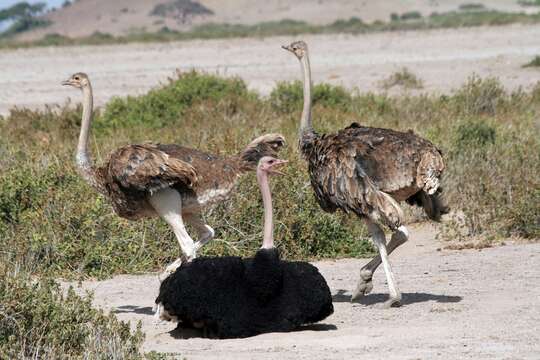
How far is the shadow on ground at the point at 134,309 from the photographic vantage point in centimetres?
783

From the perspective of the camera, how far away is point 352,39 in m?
40.5

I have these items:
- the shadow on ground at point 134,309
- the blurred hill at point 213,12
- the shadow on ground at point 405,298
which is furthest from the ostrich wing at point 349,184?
the blurred hill at point 213,12

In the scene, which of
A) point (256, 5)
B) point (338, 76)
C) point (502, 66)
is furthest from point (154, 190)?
point (256, 5)

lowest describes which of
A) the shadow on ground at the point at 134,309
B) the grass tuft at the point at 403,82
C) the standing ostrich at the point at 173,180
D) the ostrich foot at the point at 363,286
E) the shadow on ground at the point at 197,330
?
the grass tuft at the point at 403,82

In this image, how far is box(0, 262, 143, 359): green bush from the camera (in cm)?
599

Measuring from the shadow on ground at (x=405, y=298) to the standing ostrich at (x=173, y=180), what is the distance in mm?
955

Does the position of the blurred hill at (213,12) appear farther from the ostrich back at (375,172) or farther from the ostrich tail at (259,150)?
the ostrich back at (375,172)

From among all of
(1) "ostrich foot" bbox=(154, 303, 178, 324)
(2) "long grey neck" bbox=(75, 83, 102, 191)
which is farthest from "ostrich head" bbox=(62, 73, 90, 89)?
(1) "ostrich foot" bbox=(154, 303, 178, 324)

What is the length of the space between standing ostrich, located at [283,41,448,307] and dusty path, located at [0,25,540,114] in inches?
417

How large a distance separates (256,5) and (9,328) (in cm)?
7202

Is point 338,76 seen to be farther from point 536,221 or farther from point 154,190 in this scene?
point 154,190

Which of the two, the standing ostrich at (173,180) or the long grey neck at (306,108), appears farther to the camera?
the long grey neck at (306,108)

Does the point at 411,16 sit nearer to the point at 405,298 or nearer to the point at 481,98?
the point at 481,98

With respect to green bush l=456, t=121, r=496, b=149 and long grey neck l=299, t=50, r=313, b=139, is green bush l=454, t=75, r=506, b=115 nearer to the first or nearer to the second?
green bush l=456, t=121, r=496, b=149
